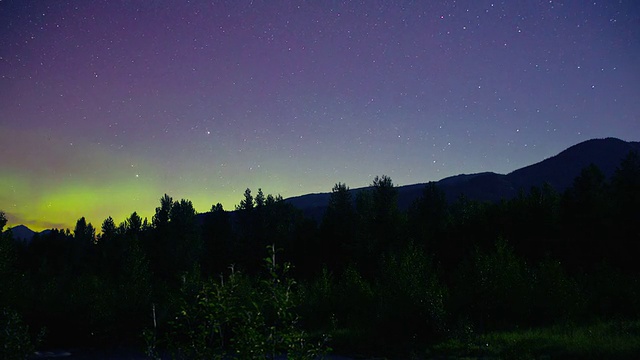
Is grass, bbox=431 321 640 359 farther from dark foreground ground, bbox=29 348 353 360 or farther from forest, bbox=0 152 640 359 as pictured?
dark foreground ground, bbox=29 348 353 360

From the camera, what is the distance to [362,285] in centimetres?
3669

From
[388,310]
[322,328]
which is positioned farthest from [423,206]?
[388,310]

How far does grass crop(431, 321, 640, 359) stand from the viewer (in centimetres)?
1721

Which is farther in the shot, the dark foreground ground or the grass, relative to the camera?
the dark foreground ground

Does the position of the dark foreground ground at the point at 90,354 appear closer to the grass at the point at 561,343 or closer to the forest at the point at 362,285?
the forest at the point at 362,285

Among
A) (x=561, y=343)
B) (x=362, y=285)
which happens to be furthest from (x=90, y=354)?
(x=561, y=343)

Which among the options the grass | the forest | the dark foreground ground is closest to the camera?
the forest

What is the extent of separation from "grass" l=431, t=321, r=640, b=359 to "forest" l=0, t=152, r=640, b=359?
0.16 metres

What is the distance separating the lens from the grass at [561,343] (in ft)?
56.5

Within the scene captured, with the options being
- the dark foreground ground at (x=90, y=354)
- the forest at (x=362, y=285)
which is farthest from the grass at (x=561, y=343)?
the dark foreground ground at (x=90, y=354)

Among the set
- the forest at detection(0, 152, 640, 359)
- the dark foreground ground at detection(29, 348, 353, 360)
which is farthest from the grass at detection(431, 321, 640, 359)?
the dark foreground ground at detection(29, 348, 353, 360)

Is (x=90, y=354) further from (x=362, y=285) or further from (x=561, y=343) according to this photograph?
(x=561, y=343)

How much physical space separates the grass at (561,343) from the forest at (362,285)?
159 mm

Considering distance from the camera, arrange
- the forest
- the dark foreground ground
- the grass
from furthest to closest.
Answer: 1. the dark foreground ground
2. the grass
3. the forest
